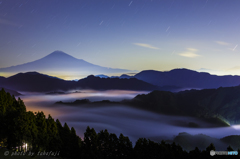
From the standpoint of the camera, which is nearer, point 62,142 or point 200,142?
point 62,142

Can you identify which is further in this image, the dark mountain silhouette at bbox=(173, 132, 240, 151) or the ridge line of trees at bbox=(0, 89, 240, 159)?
the dark mountain silhouette at bbox=(173, 132, 240, 151)

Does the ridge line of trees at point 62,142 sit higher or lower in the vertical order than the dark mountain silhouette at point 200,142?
higher

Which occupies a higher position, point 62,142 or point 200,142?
point 62,142

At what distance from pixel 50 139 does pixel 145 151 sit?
29050 millimetres

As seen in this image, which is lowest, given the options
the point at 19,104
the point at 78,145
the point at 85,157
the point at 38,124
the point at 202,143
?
the point at 202,143

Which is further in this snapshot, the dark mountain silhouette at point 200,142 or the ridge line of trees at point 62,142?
the dark mountain silhouette at point 200,142

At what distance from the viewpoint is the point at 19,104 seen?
6244 centimetres

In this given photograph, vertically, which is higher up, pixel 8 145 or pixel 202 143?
pixel 8 145

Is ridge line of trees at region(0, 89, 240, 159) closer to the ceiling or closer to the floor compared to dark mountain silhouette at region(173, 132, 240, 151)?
closer to the ceiling

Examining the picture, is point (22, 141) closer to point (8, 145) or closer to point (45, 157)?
point (8, 145)

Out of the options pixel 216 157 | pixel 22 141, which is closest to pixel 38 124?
pixel 22 141

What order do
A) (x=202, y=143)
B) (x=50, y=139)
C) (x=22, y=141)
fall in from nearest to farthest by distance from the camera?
(x=22, y=141)
(x=50, y=139)
(x=202, y=143)

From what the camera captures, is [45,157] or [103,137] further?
[103,137]

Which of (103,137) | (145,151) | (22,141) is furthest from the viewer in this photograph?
(103,137)
